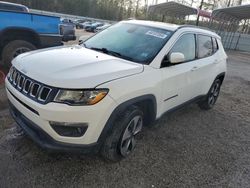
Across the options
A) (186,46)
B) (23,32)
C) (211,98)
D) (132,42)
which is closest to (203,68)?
(186,46)

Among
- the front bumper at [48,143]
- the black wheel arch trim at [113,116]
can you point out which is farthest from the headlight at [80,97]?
the front bumper at [48,143]

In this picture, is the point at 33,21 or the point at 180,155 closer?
the point at 180,155

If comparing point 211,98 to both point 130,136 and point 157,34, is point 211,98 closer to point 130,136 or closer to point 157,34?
point 157,34

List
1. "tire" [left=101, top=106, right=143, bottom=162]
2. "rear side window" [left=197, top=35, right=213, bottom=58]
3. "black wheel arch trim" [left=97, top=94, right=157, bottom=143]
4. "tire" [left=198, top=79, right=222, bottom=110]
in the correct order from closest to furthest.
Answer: "black wheel arch trim" [left=97, top=94, right=157, bottom=143] < "tire" [left=101, top=106, right=143, bottom=162] < "rear side window" [left=197, top=35, right=213, bottom=58] < "tire" [left=198, top=79, right=222, bottom=110]

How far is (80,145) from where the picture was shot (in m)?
2.61

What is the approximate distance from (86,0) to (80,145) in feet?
176

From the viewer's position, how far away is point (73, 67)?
110 inches

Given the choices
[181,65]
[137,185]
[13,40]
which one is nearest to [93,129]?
[137,185]

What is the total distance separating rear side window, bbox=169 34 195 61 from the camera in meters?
3.75

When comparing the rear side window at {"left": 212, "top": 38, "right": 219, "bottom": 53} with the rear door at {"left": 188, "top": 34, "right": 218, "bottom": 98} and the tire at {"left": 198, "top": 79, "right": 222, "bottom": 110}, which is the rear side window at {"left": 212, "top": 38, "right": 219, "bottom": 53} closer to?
the rear door at {"left": 188, "top": 34, "right": 218, "bottom": 98}

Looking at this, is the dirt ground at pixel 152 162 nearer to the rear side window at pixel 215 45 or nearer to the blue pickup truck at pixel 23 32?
the blue pickup truck at pixel 23 32

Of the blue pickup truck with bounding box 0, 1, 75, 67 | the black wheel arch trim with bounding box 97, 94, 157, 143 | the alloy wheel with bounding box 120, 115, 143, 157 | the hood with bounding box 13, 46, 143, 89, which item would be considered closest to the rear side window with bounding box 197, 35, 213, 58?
the hood with bounding box 13, 46, 143, 89

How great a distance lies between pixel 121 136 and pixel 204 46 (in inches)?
107

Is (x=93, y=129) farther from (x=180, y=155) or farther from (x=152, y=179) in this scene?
(x=180, y=155)
